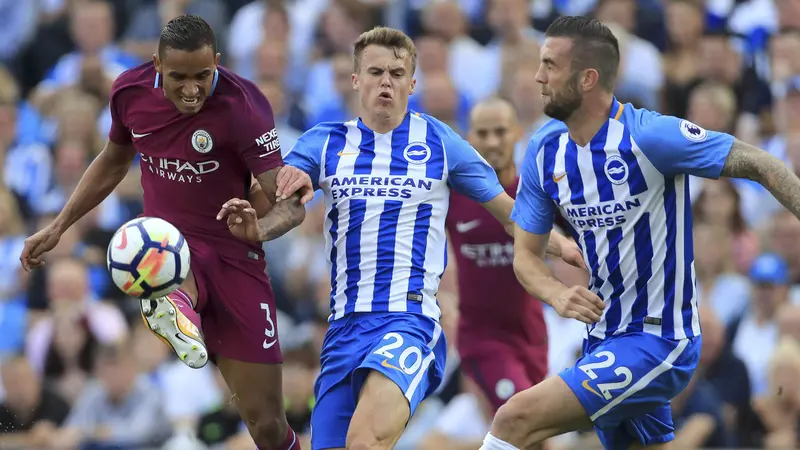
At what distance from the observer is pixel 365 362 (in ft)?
22.8

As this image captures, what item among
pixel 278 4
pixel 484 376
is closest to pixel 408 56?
pixel 484 376

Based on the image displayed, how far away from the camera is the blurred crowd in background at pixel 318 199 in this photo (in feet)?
34.0

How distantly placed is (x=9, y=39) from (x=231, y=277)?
826 centimetres

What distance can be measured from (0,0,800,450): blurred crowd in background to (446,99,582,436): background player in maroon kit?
0.48 feet

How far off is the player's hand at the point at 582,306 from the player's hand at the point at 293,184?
1428 mm

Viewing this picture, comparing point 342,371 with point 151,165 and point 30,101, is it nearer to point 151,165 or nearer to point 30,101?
point 151,165

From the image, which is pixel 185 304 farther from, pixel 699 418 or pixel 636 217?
pixel 699 418

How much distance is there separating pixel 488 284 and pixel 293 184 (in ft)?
8.88

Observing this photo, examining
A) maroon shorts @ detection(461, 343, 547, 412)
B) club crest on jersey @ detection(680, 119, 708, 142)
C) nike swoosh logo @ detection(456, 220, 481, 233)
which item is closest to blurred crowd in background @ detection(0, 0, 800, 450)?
maroon shorts @ detection(461, 343, 547, 412)

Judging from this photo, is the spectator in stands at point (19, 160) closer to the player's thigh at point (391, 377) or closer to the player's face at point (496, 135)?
the player's face at point (496, 135)

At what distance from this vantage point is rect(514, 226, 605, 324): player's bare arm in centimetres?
650

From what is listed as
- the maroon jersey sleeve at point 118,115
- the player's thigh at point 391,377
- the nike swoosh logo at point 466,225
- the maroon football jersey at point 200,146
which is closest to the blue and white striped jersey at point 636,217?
the player's thigh at point 391,377

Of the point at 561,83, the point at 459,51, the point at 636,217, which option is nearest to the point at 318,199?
the point at 459,51

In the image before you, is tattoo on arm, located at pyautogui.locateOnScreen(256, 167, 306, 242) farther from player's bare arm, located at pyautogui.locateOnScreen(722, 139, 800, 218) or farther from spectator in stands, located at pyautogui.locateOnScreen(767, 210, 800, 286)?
spectator in stands, located at pyautogui.locateOnScreen(767, 210, 800, 286)
